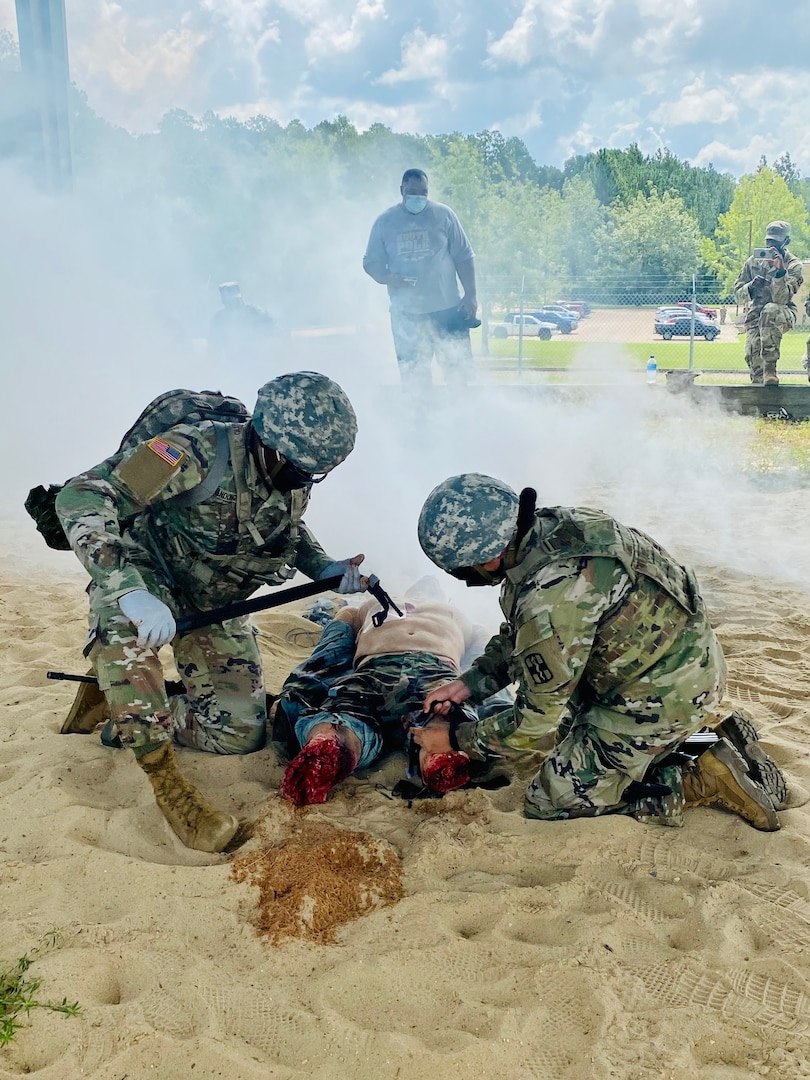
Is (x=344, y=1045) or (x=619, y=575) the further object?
(x=619, y=575)

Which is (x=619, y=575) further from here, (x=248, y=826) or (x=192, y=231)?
(x=192, y=231)

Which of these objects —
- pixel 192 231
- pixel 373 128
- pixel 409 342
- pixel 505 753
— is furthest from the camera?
pixel 373 128

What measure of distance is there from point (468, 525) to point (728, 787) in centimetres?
123

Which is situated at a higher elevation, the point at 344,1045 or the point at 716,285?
the point at 716,285

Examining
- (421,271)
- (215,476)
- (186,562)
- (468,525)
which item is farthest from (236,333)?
(468,525)

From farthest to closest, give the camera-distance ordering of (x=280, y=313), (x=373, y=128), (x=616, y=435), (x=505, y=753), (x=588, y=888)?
(x=373, y=128) < (x=280, y=313) < (x=616, y=435) < (x=505, y=753) < (x=588, y=888)

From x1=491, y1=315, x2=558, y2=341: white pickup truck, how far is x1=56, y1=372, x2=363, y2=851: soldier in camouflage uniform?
13.0 m

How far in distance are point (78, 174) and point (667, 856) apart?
11002 millimetres

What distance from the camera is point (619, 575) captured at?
8.72 ft

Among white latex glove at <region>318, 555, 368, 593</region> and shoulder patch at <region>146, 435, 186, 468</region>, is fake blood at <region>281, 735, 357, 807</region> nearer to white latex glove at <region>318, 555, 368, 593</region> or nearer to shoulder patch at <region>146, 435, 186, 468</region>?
white latex glove at <region>318, 555, 368, 593</region>

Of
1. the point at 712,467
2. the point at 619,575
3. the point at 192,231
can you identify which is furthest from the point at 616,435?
the point at 192,231

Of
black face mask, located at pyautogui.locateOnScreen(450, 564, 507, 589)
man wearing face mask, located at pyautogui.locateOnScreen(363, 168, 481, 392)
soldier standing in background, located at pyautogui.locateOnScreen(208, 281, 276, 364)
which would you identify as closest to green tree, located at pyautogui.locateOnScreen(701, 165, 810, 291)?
soldier standing in background, located at pyautogui.locateOnScreen(208, 281, 276, 364)

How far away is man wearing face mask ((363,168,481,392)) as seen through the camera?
7.79 meters

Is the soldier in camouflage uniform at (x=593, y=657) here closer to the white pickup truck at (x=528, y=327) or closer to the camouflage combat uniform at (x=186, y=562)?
the camouflage combat uniform at (x=186, y=562)
